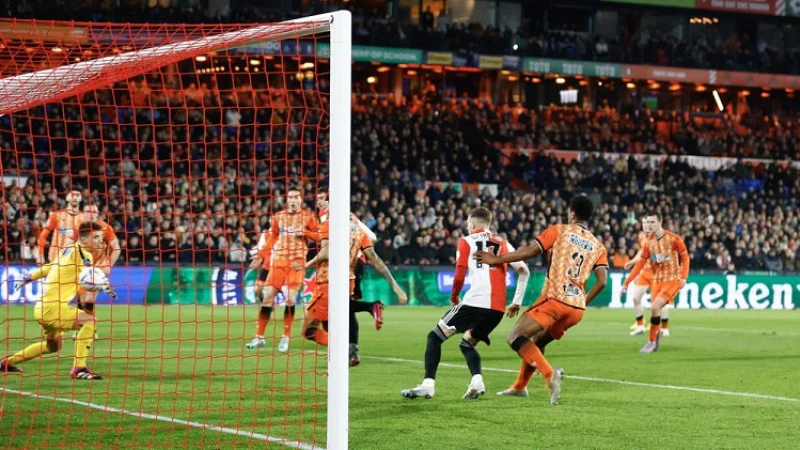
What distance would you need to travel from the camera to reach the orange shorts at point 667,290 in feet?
56.8

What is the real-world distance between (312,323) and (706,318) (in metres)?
17.1

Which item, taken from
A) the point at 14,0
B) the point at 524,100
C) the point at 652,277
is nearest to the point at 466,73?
the point at 524,100

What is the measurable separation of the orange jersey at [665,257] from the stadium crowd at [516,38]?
21.4 m

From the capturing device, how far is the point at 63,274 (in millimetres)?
11031

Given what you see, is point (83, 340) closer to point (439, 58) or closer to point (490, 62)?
point (439, 58)

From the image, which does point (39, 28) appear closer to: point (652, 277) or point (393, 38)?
point (652, 277)

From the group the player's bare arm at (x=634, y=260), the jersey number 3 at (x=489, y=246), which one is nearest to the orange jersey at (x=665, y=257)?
the player's bare arm at (x=634, y=260)

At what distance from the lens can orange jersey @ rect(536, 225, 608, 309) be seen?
9.89 m

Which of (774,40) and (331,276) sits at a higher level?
(774,40)

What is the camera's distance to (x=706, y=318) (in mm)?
26984

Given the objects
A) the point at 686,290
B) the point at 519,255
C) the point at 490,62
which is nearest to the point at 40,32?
the point at 519,255

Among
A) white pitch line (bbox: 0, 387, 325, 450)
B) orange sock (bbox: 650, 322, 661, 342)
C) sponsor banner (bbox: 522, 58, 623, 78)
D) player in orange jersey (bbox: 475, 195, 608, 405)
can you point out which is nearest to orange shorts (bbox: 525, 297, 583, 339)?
player in orange jersey (bbox: 475, 195, 608, 405)

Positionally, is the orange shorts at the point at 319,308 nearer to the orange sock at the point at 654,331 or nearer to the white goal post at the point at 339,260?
the white goal post at the point at 339,260

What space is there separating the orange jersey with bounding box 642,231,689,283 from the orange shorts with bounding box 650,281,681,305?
0.09 m
